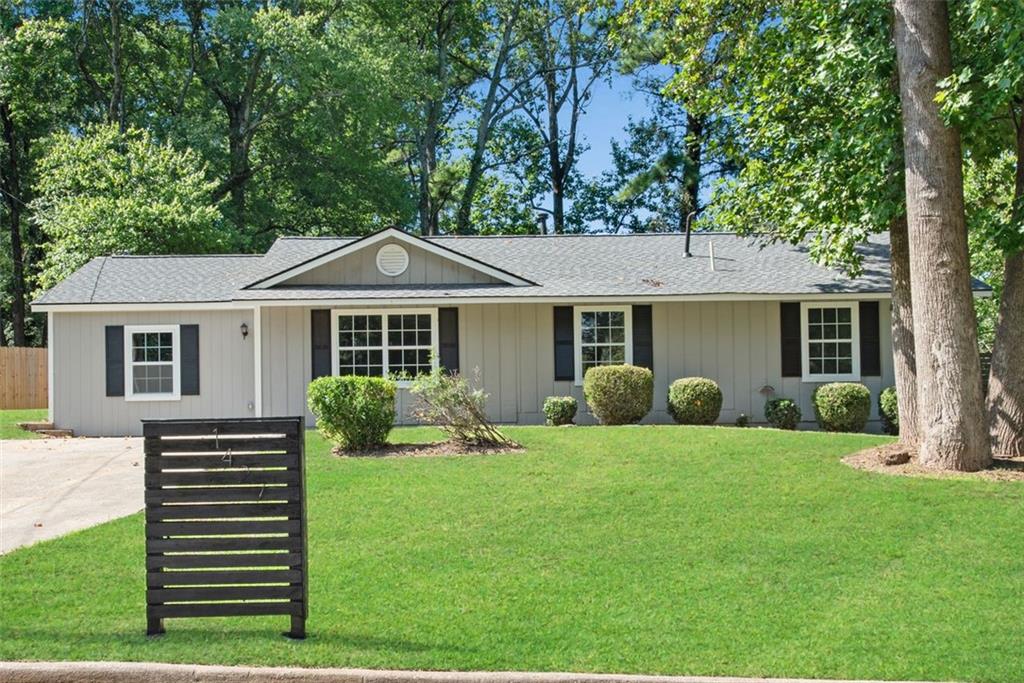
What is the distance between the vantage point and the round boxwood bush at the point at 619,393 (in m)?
16.6

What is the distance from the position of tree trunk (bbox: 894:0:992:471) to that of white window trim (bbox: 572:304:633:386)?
6.92 m

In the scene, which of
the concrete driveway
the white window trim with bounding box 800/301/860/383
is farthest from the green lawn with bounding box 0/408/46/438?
the white window trim with bounding box 800/301/860/383

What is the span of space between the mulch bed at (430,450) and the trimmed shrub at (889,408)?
23.2 ft

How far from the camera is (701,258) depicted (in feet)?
65.7

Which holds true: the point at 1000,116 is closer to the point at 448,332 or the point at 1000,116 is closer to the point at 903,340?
the point at 903,340

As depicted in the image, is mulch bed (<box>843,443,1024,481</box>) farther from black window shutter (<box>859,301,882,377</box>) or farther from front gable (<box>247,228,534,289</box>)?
front gable (<box>247,228,534,289</box>)

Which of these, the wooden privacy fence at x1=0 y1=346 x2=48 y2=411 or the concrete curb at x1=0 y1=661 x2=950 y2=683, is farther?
the wooden privacy fence at x1=0 y1=346 x2=48 y2=411

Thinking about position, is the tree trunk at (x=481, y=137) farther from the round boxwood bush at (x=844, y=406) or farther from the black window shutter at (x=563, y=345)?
the round boxwood bush at (x=844, y=406)

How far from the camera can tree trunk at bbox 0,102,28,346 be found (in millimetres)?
32781

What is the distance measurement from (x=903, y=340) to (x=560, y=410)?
5.98 meters

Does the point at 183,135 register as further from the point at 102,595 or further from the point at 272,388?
the point at 102,595

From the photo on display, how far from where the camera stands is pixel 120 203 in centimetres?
2539

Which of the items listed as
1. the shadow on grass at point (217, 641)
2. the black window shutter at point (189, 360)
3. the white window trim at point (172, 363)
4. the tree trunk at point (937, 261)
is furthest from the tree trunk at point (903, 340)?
the white window trim at point (172, 363)

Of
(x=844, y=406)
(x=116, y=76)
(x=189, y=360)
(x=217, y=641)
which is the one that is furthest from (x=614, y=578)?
(x=116, y=76)
